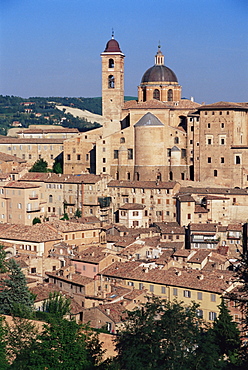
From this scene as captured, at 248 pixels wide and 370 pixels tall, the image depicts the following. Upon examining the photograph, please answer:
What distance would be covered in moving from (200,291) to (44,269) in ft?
28.7

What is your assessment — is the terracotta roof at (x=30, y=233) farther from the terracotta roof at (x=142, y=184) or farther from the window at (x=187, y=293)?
the window at (x=187, y=293)

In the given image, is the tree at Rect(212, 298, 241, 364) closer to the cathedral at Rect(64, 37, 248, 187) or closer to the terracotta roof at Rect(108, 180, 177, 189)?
the terracotta roof at Rect(108, 180, 177, 189)

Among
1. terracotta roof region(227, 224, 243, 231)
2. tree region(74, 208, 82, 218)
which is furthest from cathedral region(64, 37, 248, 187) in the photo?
terracotta roof region(227, 224, 243, 231)

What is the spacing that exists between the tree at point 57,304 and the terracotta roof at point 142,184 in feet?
53.9

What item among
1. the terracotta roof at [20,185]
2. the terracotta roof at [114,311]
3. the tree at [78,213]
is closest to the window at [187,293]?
the terracotta roof at [114,311]

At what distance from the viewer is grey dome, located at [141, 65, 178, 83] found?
Answer: 59000mm

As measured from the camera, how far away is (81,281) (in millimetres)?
35312

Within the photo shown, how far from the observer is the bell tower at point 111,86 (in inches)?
2137

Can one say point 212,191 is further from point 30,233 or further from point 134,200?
point 30,233

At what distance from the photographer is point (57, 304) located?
102 feet

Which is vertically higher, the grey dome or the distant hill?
the distant hill

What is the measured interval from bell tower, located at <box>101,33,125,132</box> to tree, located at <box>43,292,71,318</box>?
76.2 feet

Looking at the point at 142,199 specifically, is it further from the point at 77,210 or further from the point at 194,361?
the point at 194,361

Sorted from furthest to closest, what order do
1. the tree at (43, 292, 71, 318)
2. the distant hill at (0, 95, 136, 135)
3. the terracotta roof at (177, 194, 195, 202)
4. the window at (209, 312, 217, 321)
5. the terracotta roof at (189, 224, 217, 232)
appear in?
the distant hill at (0, 95, 136, 135)
the terracotta roof at (177, 194, 195, 202)
the terracotta roof at (189, 224, 217, 232)
the window at (209, 312, 217, 321)
the tree at (43, 292, 71, 318)
